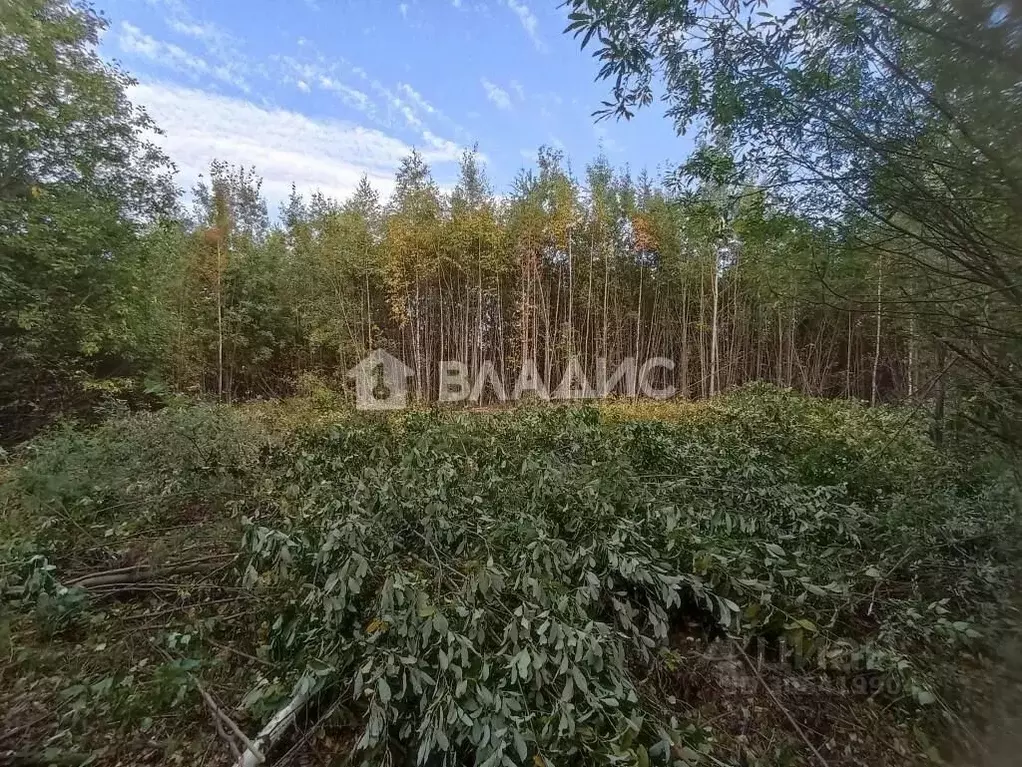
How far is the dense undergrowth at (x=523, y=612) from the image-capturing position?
1145 mm

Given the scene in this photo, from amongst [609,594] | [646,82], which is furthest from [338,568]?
[646,82]

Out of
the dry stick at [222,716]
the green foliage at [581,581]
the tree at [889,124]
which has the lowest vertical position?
the dry stick at [222,716]

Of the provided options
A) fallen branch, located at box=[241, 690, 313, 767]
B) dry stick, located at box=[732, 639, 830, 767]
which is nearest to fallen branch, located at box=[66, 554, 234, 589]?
fallen branch, located at box=[241, 690, 313, 767]

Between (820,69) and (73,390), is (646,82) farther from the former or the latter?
(73,390)

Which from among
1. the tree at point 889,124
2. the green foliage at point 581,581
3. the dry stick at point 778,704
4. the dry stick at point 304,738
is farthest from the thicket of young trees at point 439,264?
the dry stick at point 304,738

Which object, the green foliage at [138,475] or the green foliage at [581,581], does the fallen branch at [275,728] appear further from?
the green foliage at [138,475]

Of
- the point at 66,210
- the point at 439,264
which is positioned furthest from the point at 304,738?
the point at 439,264

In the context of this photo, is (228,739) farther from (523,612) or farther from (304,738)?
(523,612)

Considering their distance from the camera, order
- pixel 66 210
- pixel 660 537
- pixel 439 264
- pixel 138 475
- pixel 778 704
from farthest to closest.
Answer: pixel 439 264 < pixel 66 210 < pixel 138 475 < pixel 660 537 < pixel 778 704

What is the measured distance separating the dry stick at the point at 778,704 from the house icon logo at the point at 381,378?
26.6 feet

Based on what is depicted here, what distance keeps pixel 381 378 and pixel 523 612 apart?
8861mm

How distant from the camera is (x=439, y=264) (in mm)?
9000

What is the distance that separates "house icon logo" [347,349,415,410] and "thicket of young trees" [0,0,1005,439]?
11.2 inches

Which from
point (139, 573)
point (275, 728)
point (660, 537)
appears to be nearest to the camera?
point (275, 728)
